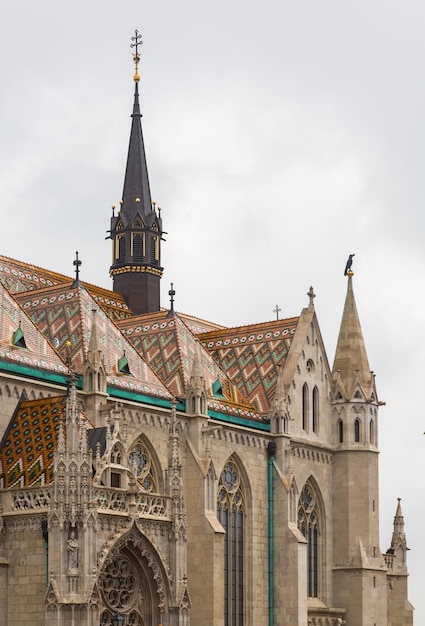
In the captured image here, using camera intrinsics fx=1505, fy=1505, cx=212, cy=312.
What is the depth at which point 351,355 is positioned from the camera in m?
71.4

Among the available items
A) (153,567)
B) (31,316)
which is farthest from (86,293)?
(153,567)

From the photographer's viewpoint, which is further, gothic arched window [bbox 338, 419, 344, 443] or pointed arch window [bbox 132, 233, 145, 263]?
pointed arch window [bbox 132, 233, 145, 263]

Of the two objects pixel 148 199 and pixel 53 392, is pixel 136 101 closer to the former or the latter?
pixel 148 199

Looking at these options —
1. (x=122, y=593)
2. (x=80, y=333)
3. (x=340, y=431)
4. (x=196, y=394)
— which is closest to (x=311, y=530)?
(x=340, y=431)

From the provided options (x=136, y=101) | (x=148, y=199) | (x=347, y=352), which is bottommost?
(x=347, y=352)

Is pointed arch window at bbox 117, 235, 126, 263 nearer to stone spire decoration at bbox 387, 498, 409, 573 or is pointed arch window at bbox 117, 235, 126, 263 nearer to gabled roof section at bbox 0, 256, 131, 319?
gabled roof section at bbox 0, 256, 131, 319

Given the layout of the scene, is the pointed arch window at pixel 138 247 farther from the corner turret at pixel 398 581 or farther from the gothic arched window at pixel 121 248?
the corner turret at pixel 398 581

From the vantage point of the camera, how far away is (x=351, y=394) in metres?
70.3

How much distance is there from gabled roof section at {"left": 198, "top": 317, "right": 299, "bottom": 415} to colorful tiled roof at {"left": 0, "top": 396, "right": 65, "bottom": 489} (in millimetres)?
17208

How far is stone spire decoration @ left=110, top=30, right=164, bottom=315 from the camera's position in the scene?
247 ft

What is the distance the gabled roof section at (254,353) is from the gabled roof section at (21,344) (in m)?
13.9

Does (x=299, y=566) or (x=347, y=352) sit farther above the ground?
(x=347, y=352)

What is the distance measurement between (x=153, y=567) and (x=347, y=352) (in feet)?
84.1

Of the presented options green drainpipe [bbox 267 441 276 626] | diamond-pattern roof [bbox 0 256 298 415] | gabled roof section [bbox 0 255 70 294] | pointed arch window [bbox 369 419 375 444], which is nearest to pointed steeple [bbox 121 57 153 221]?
diamond-pattern roof [bbox 0 256 298 415]
